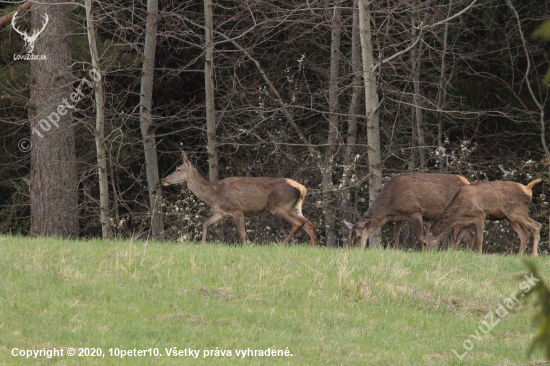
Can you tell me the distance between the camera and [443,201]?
49.0 feet

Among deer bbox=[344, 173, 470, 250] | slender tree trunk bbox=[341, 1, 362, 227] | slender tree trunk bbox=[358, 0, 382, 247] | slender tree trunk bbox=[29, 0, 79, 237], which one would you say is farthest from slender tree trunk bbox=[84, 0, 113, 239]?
slender tree trunk bbox=[341, 1, 362, 227]

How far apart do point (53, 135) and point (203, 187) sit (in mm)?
4245

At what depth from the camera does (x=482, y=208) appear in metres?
14.1

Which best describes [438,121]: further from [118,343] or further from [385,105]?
[118,343]

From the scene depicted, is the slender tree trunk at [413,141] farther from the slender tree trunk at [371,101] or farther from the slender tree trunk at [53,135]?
the slender tree trunk at [53,135]

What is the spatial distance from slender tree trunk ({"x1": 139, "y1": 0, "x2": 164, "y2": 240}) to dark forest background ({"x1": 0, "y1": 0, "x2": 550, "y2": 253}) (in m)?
0.28

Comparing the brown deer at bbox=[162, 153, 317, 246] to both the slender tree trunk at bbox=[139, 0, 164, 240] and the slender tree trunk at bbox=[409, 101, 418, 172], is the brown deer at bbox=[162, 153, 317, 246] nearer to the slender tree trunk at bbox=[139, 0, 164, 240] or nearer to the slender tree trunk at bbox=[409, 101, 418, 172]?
the slender tree trunk at bbox=[139, 0, 164, 240]

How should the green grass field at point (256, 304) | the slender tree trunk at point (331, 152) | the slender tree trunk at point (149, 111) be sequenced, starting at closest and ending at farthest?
the green grass field at point (256, 304)
the slender tree trunk at point (149, 111)
the slender tree trunk at point (331, 152)

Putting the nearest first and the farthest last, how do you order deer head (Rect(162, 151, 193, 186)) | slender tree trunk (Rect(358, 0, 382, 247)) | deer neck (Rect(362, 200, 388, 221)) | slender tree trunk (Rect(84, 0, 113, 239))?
deer neck (Rect(362, 200, 388, 221)) < deer head (Rect(162, 151, 193, 186)) < slender tree trunk (Rect(84, 0, 113, 239)) < slender tree trunk (Rect(358, 0, 382, 247))

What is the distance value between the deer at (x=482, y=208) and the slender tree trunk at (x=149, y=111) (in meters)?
7.37

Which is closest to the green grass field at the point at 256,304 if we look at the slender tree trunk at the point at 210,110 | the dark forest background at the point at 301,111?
the slender tree trunk at the point at 210,110

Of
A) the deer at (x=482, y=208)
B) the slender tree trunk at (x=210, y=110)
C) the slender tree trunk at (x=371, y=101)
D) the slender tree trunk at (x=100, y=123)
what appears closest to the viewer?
the deer at (x=482, y=208)

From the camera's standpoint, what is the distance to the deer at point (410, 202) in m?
14.9

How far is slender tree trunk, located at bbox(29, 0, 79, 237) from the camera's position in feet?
57.8
